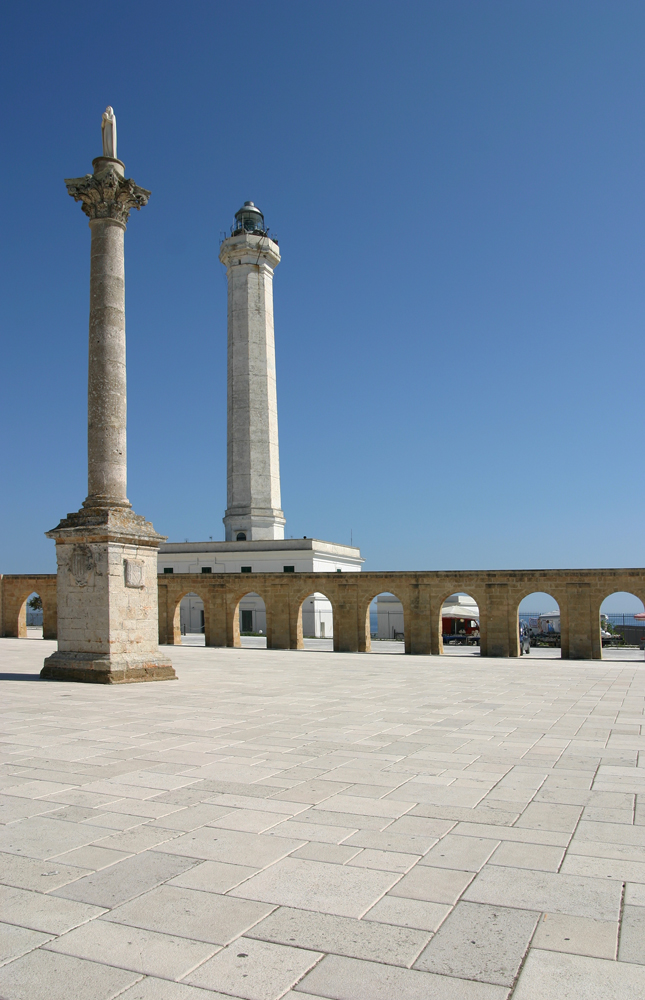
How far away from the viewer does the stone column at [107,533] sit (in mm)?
12953

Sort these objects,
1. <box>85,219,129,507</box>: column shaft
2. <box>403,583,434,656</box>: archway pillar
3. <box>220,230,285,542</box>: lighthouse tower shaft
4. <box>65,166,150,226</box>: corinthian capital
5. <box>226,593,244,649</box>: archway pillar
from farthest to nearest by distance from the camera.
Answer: <box>220,230,285,542</box>: lighthouse tower shaft → <box>226,593,244,649</box>: archway pillar → <box>403,583,434,656</box>: archway pillar → <box>65,166,150,226</box>: corinthian capital → <box>85,219,129,507</box>: column shaft

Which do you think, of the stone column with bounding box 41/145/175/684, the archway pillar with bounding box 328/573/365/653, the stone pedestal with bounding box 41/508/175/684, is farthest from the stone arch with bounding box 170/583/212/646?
the stone pedestal with bounding box 41/508/175/684

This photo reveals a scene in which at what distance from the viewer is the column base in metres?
12.8

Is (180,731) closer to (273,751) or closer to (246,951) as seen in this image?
(273,751)

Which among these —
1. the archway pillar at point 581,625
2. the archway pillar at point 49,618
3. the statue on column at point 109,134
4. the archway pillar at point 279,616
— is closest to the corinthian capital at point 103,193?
the statue on column at point 109,134

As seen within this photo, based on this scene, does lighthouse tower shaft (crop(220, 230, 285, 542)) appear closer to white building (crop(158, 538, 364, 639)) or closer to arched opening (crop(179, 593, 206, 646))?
white building (crop(158, 538, 364, 639))

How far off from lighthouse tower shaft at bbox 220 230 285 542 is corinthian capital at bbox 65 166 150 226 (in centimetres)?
2214

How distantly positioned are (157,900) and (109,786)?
2323 millimetres

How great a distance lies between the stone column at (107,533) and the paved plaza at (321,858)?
3.85 m

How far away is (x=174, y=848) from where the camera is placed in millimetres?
4395

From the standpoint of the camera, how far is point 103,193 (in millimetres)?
14055

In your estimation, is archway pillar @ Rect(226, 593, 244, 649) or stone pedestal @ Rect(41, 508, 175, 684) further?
archway pillar @ Rect(226, 593, 244, 649)

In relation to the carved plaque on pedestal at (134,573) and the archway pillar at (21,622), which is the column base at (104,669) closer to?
the carved plaque on pedestal at (134,573)

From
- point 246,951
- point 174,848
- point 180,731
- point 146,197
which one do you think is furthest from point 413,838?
point 146,197
